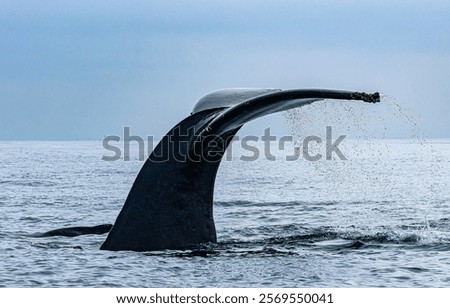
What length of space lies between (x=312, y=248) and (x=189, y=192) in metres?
2.17

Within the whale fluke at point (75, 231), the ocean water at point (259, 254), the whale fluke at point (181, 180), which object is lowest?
the ocean water at point (259, 254)

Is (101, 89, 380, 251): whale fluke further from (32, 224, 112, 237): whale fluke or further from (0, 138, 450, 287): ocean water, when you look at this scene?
(32, 224, 112, 237): whale fluke

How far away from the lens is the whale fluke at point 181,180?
31.1 feet

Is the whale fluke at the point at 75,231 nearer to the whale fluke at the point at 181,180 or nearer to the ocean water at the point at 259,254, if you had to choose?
the ocean water at the point at 259,254

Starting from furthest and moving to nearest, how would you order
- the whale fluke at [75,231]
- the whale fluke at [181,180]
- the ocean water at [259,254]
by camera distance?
the whale fluke at [75,231] → the whale fluke at [181,180] → the ocean water at [259,254]

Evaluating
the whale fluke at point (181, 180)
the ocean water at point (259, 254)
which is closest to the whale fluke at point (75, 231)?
the ocean water at point (259, 254)

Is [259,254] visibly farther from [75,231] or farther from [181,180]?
[75,231]

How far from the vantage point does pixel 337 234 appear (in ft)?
41.0

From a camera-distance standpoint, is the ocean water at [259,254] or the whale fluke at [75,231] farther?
the whale fluke at [75,231]

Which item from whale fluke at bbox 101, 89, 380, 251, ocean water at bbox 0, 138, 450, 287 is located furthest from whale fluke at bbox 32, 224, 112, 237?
whale fluke at bbox 101, 89, 380, 251

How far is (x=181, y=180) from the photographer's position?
9.68 m

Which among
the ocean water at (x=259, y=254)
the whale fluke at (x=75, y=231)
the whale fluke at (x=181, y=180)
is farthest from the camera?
the whale fluke at (x=75, y=231)
